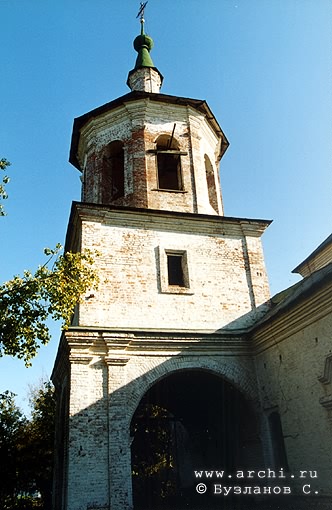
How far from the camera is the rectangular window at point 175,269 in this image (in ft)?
35.6

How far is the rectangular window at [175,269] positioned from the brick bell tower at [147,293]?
0.04m

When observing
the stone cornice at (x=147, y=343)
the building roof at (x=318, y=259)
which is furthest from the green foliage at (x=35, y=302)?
the building roof at (x=318, y=259)

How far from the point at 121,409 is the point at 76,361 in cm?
129

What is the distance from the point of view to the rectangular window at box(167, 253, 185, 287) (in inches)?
428

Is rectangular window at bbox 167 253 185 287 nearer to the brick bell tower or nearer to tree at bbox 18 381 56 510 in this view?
the brick bell tower

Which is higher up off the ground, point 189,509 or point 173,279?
point 173,279

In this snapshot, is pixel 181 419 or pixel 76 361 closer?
pixel 76 361

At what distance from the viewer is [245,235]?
38.3 feet

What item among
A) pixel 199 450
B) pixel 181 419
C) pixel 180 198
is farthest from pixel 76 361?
pixel 199 450

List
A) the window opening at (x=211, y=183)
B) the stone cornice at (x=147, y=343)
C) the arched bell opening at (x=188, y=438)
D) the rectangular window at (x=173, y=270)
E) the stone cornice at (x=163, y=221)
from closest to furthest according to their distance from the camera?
the stone cornice at (x=147, y=343), the rectangular window at (x=173, y=270), the stone cornice at (x=163, y=221), the arched bell opening at (x=188, y=438), the window opening at (x=211, y=183)

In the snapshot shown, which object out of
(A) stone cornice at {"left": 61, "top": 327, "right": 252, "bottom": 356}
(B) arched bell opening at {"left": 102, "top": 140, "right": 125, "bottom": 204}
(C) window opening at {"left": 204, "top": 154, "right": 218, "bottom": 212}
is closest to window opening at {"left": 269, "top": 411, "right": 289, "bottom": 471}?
(A) stone cornice at {"left": 61, "top": 327, "right": 252, "bottom": 356}

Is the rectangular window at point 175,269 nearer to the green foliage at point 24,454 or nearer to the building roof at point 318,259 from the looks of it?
the building roof at point 318,259

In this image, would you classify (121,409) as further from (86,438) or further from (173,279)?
(173,279)

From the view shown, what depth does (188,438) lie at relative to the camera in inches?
626
